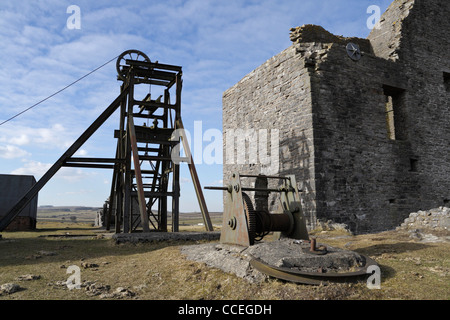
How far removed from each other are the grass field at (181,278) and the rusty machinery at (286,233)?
12 centimetres

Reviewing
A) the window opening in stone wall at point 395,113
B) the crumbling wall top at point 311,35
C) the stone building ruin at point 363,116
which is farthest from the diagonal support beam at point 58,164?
the window opening in stone wall at point 395,113

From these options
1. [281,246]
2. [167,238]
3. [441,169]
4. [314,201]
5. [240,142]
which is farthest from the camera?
[240,142]

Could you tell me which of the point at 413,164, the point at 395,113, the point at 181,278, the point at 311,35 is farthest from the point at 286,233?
the point at 311,35

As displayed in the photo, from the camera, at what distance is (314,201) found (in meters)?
9.13

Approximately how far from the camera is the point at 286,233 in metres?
5.22

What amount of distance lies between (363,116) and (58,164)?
9252mm

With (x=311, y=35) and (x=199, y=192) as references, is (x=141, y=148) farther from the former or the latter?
(x=311, y=35)

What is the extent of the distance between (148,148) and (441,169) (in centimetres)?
1035

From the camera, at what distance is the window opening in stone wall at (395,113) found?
1162 cm

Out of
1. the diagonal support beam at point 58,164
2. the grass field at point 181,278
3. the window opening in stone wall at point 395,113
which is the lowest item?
the grass field at point 181,278

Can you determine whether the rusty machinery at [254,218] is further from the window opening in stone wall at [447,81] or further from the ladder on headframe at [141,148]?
the window opening in stone wall at [447,81]

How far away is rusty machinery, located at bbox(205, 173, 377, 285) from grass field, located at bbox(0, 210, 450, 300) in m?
0.12
